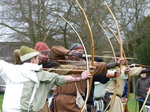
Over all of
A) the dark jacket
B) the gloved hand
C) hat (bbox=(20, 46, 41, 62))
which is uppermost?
hat (bbox=(20, 46, 41, 62))

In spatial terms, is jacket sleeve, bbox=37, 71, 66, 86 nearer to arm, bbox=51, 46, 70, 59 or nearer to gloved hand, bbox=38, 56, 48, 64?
gloved hand, bbox=38, 56, 48, 64

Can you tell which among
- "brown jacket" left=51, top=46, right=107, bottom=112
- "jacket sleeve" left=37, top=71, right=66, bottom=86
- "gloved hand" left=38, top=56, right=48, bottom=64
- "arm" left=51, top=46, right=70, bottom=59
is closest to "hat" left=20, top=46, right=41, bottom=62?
"jacket sleeve" left=37, top=71, right=66, bottom=86

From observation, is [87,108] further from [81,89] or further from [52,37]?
[52,37]

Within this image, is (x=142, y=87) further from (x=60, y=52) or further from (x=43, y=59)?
(x=43, y=59)

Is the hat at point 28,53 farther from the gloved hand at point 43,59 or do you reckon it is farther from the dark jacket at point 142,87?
the dark jacket at point 142,87

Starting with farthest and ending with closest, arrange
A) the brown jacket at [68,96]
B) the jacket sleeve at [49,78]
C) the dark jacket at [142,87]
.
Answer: the dark jacket at [142,87] < the brown jacket at [68,96] < the jacket sleeve at [49,78]

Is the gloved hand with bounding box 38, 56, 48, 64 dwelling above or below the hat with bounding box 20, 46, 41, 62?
below

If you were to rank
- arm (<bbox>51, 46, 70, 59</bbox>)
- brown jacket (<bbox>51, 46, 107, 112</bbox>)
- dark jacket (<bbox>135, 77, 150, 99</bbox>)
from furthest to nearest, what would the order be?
1. dark jacket (<bbox>135, 77, 150, 99</bbox>)
2. arm (<bbox>51, 46, 70, 59</bbox>)
3. brown jacket (<bbox>51, 46, 107, 112</bbox>)

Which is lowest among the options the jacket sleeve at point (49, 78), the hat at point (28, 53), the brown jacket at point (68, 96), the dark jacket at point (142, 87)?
the dark jacket at point (142, 87)

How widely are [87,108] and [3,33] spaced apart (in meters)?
8.17

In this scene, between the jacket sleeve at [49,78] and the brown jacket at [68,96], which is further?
the brown jacket at [68,96]

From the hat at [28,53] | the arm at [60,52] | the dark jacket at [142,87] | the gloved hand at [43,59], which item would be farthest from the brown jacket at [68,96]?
the dark jacket at [142,87]

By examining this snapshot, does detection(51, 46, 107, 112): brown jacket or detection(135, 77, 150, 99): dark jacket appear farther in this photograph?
detection(135, 77, 150, 99): dark jacket

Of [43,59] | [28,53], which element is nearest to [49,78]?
[28,53]
